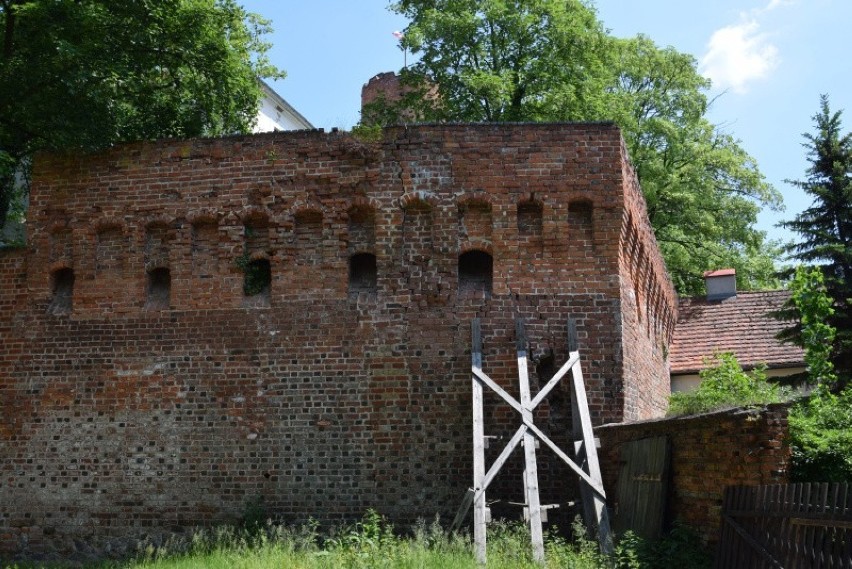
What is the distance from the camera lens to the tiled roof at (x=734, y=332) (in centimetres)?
2033

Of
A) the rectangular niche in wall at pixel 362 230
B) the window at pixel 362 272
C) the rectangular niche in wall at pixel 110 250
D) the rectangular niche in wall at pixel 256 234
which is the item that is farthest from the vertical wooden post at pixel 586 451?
the rectangular niche in wall at pixel 110 250

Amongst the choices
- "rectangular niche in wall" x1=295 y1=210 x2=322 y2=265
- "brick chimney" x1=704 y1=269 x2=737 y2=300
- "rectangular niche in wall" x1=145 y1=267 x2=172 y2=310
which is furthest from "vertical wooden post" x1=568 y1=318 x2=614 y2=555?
"brick chimney" x1=704 y1=269 x2=737 y2=300

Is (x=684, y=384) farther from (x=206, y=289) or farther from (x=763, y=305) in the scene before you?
(x=206, y=289)

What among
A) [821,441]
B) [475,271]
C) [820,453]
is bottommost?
[820,453]

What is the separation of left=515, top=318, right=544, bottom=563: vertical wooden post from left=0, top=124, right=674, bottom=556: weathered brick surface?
239 mm

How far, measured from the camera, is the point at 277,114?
114ft

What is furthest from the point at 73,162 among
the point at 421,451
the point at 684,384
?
the point at 684,384

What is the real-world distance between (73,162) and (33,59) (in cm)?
216

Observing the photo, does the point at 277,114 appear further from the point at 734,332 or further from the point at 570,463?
the point at 570,463

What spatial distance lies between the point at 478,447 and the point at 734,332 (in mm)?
13393

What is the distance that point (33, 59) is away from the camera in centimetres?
1366

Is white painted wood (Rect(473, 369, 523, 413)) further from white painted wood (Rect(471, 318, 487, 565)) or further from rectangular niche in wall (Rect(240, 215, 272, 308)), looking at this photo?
rectangular niche in wall (Rect(240, 215, 272, 308))

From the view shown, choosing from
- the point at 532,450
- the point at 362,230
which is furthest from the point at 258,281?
the point at 532,450

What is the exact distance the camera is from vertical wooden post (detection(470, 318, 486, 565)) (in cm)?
921
